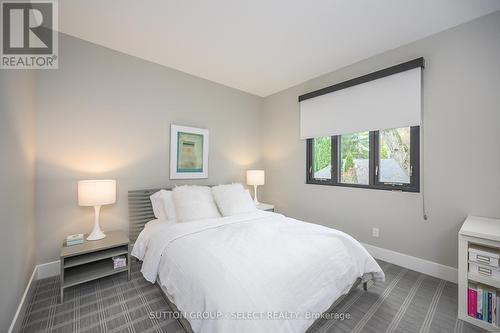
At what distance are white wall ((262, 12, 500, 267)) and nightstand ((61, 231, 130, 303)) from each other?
2.94 meters

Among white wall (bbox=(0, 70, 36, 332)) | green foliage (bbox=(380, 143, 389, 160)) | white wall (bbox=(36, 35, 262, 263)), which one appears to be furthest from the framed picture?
green foliage (bbox=(380, 143, 389, 160))

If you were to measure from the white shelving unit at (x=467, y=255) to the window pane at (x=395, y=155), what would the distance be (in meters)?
0.91

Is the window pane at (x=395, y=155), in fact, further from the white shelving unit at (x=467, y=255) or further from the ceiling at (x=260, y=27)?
the ceiling at (x=260, y=27)

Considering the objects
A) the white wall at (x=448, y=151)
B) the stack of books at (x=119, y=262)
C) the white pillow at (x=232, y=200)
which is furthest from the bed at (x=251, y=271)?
the white wall at (x=448, y=151)

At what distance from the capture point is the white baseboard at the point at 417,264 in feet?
7.08

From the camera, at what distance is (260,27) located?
7.00ft

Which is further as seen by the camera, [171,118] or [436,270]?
[171,118]

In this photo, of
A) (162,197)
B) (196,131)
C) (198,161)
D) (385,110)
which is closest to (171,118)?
(196,131)

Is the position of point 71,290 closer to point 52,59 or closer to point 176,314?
point 176,314

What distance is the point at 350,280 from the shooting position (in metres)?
1.71

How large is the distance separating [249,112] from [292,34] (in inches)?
75.8

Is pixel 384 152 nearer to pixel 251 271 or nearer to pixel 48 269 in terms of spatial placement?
pixel 251 271

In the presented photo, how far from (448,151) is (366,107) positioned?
101 cm

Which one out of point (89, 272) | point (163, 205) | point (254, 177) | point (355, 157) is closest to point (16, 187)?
point (89, 272)
